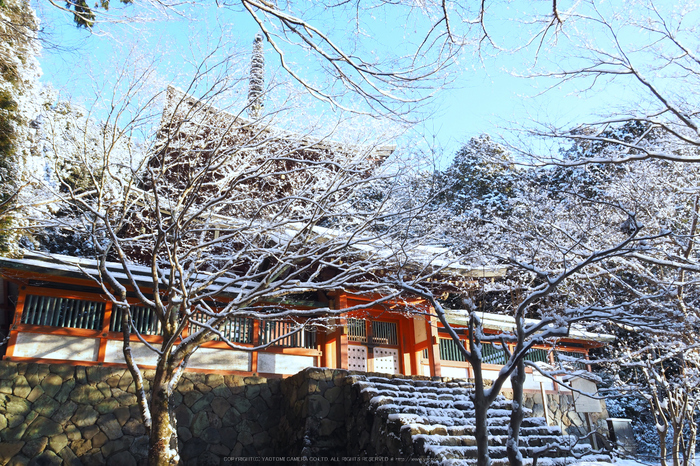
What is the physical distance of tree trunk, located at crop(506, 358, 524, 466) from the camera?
4.52 meters

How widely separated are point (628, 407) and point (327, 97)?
17.3m

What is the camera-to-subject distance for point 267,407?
29.1 feet

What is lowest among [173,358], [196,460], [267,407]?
[196,460]

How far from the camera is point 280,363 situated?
956 centimetres

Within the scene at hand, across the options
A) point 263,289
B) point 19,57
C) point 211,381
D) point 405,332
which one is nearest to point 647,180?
point 405,332

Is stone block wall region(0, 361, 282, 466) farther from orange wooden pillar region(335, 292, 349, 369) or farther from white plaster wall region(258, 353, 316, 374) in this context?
orange wooden pillar region(335, 292, 349, 369)

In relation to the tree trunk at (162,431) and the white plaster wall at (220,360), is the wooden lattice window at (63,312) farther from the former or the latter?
the tree trunk at (162,431)

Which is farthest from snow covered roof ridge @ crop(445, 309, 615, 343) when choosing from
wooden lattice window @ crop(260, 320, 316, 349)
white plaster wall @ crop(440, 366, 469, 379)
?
wooden lattice window @ crop(260, 320, 316, 349)

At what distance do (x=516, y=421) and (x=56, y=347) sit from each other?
7.50 m

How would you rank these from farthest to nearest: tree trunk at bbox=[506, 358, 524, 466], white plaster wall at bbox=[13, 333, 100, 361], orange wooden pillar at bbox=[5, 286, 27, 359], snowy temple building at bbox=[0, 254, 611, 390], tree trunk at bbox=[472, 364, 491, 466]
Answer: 1. snowy temple building at bbox=[0, 254, 611, 390]
2. white plaster wall at bbox=[13, 333, 100, 361]
3. orange wooden pillar at bbox=[5, 286, 27, 359]
4. tree trunk at bbox=[472, 364, 491, 466]
5. tree trunk at bbox=[506, 358, 524, 466]

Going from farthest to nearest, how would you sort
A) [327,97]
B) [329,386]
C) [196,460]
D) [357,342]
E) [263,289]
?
[357,342] → [329,386] → [196,460] → [263,289] → [327,97]

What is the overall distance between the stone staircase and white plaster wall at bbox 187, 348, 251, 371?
232cm

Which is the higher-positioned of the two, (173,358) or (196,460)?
(173,358)

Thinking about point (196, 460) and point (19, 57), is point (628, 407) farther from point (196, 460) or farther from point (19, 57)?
point (19, 57)
